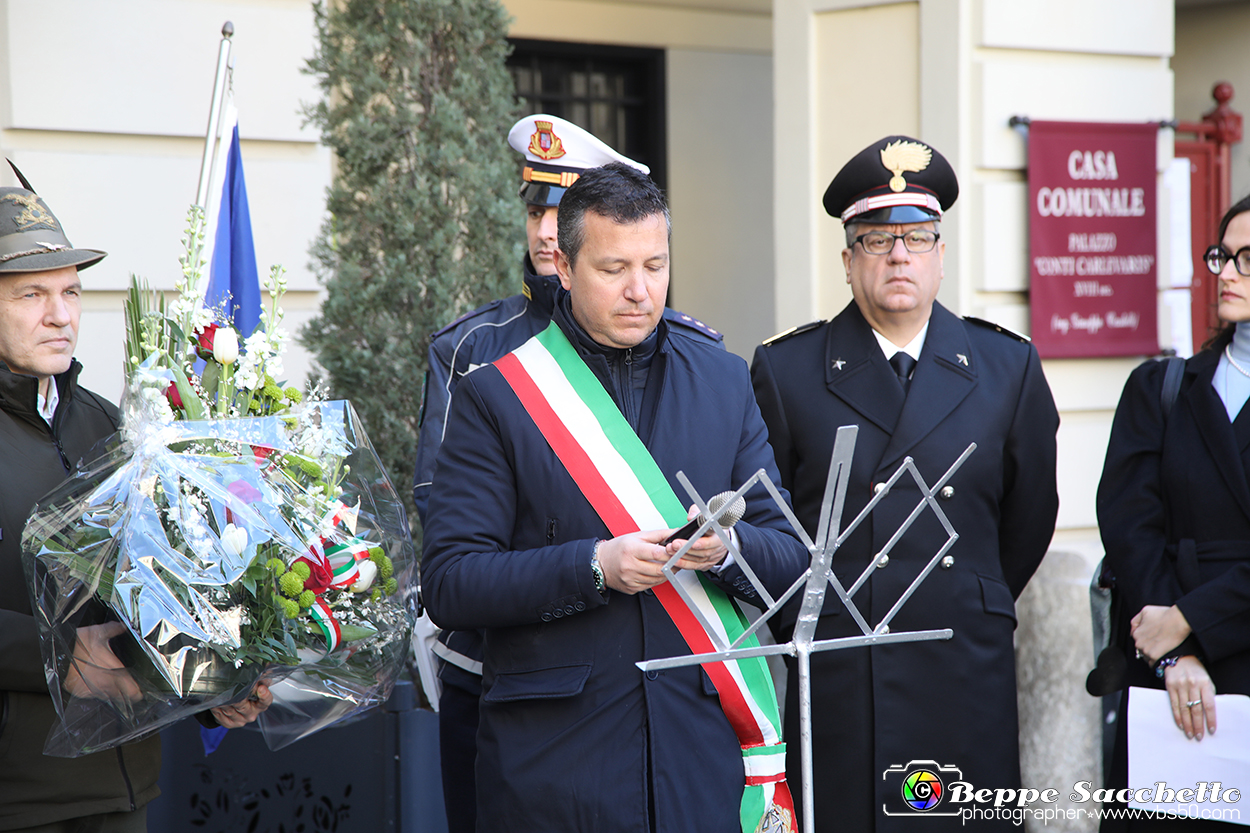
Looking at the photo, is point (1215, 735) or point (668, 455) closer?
point (668, 455)

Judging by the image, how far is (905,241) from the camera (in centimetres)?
304

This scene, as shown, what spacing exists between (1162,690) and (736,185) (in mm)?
4997

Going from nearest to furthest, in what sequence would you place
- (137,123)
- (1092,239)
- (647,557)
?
(647,557) < (137,123) < (1092,239)

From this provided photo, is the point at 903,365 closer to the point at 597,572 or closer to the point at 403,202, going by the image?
the point at 597,572

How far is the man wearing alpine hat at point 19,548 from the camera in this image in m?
2.40

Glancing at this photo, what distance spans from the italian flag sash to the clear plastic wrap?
50cm

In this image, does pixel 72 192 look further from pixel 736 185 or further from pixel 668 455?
pixel 736 185

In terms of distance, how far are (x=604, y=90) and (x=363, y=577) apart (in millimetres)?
5376

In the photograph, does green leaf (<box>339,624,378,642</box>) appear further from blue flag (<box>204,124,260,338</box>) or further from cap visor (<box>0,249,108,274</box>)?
blue flag (<box>204,124,260,338</box>)

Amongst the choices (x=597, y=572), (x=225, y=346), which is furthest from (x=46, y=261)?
(x=597, y=572)

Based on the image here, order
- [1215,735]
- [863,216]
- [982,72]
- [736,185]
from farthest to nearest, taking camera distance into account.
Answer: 1. [736,185]
2. [982,72]
3. [863,216]
4. [1215,735]

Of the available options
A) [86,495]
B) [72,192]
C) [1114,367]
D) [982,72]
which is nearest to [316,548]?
[86,495]

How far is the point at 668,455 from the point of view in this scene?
2.21 metres

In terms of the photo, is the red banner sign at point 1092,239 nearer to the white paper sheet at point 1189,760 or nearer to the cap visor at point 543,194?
the white paper sheet at point 1189,760
